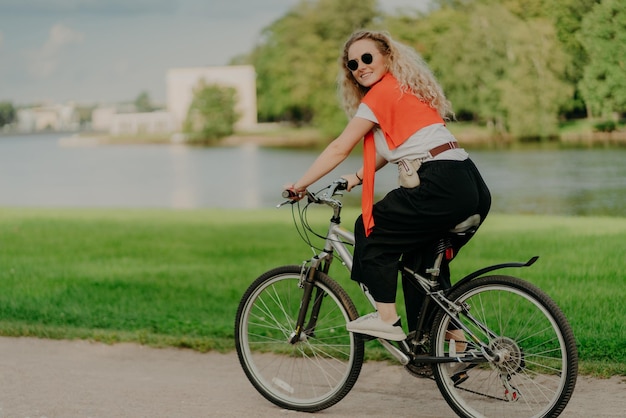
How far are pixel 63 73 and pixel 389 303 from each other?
1246 cm

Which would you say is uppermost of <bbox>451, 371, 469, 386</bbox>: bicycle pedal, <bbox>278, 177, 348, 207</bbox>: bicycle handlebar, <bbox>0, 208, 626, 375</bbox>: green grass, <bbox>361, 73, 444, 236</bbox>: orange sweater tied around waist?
<bbox>361, 73, 444, 236</bbox>: orange sweater tied around waist

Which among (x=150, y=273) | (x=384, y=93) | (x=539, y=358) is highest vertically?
(x=384, y=93)

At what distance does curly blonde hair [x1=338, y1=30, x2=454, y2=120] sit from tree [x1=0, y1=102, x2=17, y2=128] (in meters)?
13.1

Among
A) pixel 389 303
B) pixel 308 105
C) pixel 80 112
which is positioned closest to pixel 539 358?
pixel 389 303

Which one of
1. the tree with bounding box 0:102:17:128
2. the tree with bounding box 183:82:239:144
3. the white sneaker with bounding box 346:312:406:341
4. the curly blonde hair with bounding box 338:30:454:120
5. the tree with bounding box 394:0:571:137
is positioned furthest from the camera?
the tree with bounding box 0:102:17:128

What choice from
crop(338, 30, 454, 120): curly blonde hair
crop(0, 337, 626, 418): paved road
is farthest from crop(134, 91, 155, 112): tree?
crop(338, 30, 454, 120): curly blonde hair

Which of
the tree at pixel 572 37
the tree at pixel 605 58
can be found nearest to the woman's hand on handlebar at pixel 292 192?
the tree at pixel 605 58

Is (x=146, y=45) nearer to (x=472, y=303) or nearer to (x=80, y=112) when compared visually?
(x=80, y=112)

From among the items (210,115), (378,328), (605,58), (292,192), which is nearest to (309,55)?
(210,115)

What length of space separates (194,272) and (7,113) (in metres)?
8.60

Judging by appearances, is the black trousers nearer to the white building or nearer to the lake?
the lake

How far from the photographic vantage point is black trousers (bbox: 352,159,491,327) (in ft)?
12.9

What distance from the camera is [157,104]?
15438mm

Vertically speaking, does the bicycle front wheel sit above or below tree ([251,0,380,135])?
below
